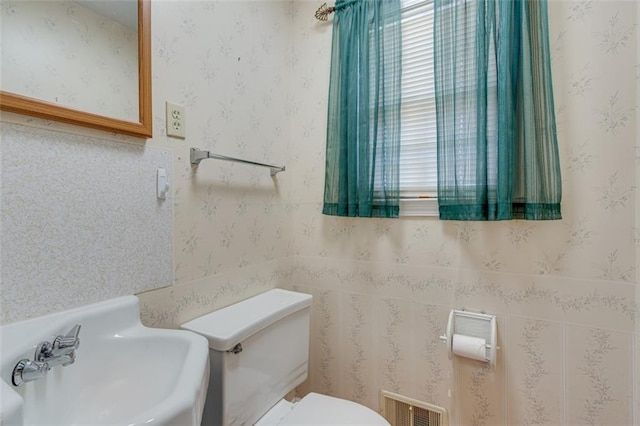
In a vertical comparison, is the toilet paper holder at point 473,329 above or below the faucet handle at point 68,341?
below

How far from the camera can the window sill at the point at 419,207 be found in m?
1.35

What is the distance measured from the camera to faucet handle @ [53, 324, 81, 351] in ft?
2.35

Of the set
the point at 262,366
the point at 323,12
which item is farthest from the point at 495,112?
the point at 262,366

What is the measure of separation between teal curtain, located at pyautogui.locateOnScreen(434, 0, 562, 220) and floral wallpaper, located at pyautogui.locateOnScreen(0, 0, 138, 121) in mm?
1106

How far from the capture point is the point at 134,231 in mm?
983

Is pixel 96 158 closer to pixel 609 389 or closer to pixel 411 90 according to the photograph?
pixel 411 90

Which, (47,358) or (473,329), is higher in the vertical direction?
(47,358)

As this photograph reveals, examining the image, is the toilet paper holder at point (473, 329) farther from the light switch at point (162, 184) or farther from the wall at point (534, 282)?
the light switch at point (162, 184)

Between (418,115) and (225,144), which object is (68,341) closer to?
(225,144)

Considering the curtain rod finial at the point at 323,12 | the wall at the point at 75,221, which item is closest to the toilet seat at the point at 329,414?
the wall at the point at 75,221

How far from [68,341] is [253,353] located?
0.57 meters

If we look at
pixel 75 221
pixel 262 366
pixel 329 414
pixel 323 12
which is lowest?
pixel 329 414

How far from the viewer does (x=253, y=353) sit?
1136 mm

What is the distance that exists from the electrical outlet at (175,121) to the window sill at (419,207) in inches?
36.7
